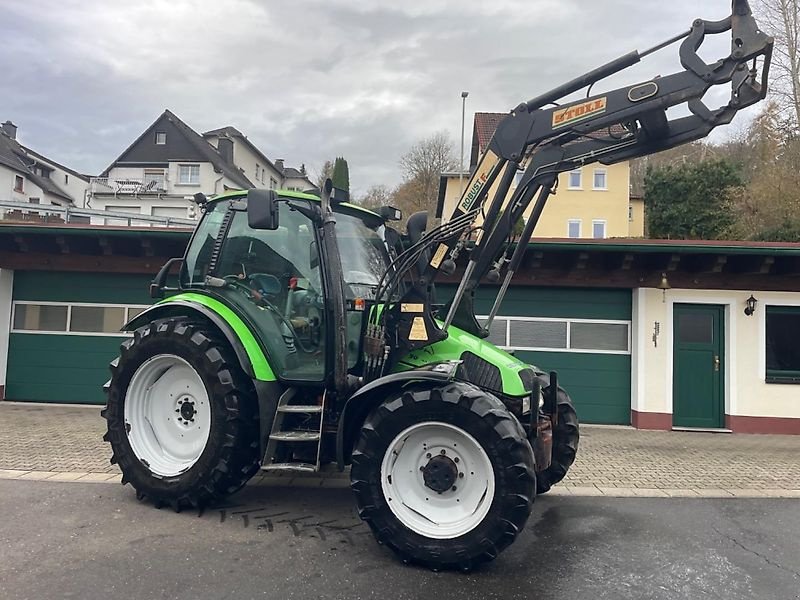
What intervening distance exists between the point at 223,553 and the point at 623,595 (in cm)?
250

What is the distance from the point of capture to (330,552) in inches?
153

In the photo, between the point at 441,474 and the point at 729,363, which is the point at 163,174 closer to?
the point at 729,363

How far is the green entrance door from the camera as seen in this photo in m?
9.26

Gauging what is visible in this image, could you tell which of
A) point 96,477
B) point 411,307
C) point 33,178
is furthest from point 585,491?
point 33,178

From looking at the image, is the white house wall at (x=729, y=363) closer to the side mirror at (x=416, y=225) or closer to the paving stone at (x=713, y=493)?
the paving stone at (x=713, y=493)

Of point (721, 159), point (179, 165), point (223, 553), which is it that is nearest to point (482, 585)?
point (223, 553)

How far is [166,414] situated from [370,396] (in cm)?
196

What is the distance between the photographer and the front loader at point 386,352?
3650 millimetres

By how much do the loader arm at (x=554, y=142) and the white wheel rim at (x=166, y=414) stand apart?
1.65 m

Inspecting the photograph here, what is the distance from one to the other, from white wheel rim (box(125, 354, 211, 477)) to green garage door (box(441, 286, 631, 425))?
5597 millimetres

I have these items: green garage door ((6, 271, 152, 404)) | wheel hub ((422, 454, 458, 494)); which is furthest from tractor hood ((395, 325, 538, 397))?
green garage door ((6, 271, 152, 404))

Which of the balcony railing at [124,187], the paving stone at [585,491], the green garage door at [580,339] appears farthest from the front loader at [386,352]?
the balcony railing at [124,187]

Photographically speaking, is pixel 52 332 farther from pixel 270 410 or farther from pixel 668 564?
pixel 668 564

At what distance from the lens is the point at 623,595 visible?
3.41 meters
